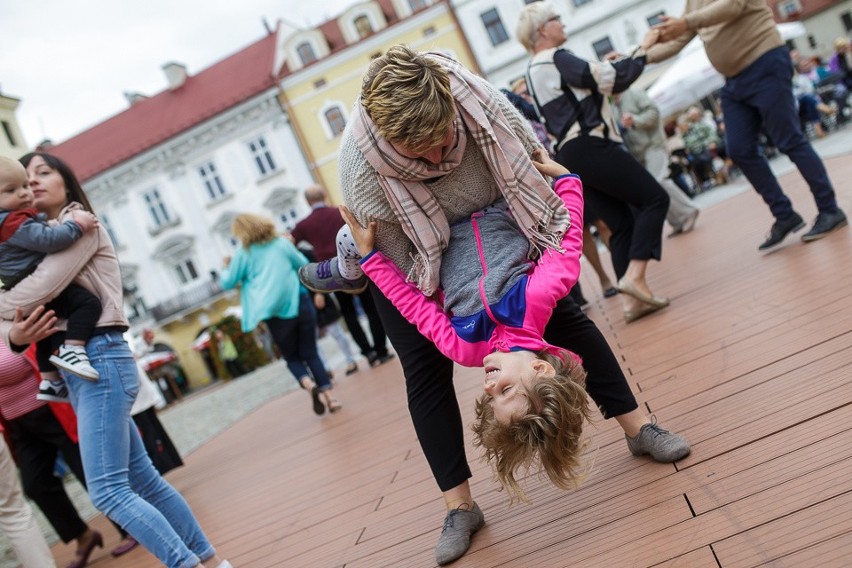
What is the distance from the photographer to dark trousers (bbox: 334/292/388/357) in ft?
27.3

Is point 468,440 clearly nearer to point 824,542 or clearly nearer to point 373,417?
point 373,417

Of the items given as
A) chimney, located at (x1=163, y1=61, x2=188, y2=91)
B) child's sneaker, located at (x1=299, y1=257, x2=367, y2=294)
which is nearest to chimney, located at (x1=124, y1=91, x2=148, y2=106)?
chimney, located at (x1=163, y1=61, x2=188, y2=91)

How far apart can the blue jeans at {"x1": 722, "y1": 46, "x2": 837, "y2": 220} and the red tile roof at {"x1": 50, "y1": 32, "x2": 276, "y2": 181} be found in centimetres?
3436

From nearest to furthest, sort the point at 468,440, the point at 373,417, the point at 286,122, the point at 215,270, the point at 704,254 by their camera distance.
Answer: the point at 468,440 < the point at 373,417 < the point at 704,254 < the point at 286,122 < the point at 215,270

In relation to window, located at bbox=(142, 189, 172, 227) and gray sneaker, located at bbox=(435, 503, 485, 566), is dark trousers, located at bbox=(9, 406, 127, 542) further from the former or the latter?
Answer: window, located at bbox=(142, 189, 172, 227)

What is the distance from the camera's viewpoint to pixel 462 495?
9.45ft

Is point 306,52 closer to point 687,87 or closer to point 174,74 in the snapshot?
point 174,74

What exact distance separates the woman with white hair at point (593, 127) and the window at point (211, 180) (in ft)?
119

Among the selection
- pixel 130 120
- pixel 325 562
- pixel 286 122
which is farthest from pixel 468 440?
pixel 130 120

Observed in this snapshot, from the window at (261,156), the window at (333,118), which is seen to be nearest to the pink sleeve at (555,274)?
the window at (333,118)

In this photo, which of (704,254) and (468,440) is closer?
(468,440)

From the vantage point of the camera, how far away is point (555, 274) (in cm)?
250

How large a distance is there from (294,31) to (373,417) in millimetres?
36195

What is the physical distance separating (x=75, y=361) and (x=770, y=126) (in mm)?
4332
